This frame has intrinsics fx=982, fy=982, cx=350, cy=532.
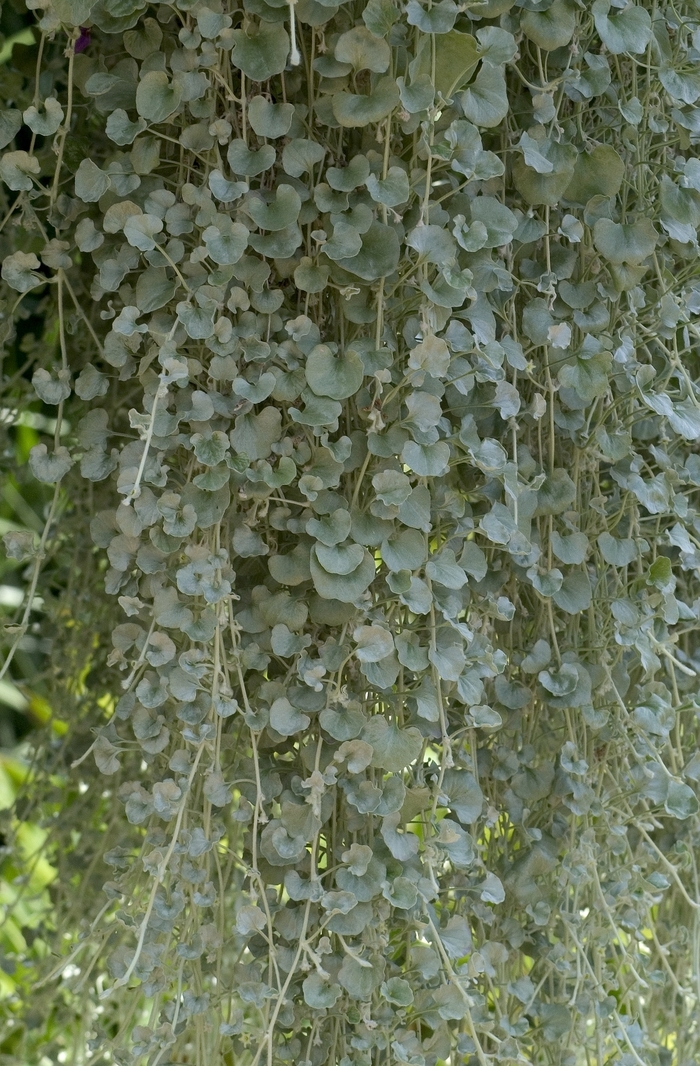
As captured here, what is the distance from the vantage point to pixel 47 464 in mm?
700

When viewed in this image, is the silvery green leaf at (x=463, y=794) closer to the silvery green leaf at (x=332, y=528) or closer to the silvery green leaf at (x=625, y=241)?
the silvery green leaf at (x=332, y=528)

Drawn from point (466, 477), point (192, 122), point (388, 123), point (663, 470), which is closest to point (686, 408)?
point (663, 470)

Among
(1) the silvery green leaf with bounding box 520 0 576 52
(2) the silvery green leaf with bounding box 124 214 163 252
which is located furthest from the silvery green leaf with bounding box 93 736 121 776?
(1) the silvery green leaf with bounding box 520 0 576 52

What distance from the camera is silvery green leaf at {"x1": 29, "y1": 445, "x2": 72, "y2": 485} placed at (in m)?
0.70

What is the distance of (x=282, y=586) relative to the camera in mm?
700

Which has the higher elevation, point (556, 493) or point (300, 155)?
point (300, 155)

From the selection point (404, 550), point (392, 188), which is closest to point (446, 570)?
point (404, 550)

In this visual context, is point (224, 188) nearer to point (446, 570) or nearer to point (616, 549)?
point (446, 570)

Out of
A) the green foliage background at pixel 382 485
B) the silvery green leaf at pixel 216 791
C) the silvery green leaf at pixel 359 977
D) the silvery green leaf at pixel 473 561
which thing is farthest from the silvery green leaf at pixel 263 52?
the silvery green leaf at pixel 359 977

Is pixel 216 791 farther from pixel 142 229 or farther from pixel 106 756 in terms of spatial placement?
pixel 142 229

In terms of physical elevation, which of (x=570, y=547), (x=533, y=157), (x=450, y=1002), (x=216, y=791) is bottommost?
(x=450, y=1002)

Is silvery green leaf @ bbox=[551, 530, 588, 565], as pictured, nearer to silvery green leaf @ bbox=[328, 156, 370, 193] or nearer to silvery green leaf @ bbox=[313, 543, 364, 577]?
silvery green leaf @ bbox=[313, 543, 364, 577]

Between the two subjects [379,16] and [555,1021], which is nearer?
[379,16]

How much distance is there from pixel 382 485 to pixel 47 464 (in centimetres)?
25
